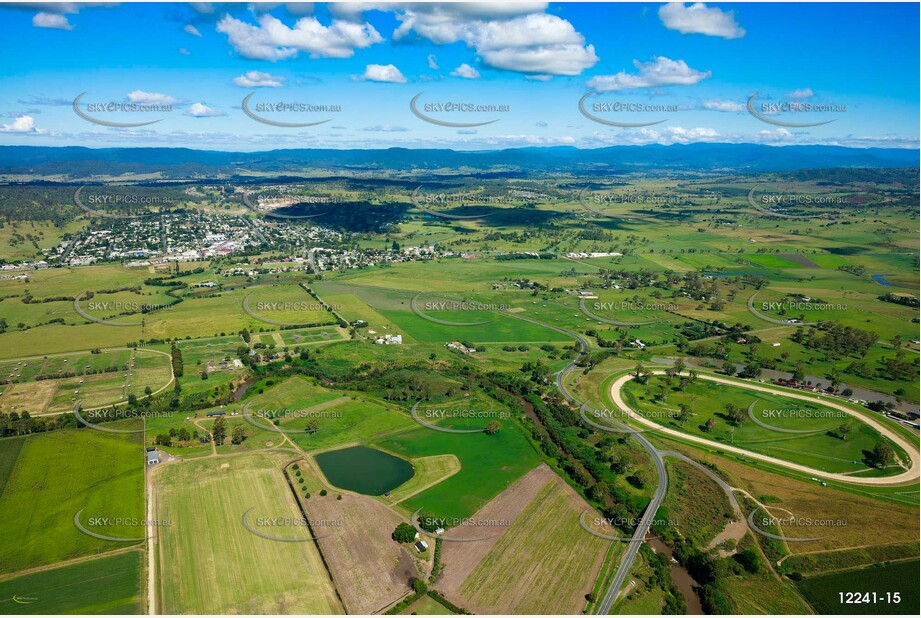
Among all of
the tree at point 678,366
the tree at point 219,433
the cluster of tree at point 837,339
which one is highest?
the cluster of tree at point 837,339

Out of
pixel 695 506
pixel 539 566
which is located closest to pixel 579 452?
pixel 695 506

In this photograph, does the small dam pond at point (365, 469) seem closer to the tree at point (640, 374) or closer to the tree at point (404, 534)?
the tree at point (404, 534)

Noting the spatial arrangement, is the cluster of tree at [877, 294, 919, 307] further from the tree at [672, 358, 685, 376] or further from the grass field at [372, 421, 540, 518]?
the grass field at [372, 421, 540, 518]

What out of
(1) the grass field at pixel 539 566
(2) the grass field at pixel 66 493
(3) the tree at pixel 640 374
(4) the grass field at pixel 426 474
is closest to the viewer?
(1) the grass field at pixel 539 566

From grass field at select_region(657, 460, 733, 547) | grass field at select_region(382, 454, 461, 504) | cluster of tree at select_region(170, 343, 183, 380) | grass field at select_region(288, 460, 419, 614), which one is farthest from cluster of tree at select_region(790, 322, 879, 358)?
cluster of tree at select_region(170, 343, 183, 380)

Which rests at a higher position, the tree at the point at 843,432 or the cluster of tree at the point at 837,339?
the cluster of tree at the point at 837,339

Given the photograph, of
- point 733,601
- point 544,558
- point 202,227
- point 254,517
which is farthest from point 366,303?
point 202,227

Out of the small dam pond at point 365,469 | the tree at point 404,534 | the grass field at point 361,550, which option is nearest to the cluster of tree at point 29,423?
the small dam pond at point 365,469
